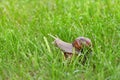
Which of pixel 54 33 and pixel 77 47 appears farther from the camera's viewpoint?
→ pixel 54 33

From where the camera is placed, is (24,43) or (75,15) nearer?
(24,43)

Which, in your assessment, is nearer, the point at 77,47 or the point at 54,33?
the point at 77,47

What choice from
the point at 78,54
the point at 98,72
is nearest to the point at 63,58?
the point at 78,54

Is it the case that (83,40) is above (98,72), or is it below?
above

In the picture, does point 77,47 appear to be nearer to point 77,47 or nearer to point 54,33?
point 77,47

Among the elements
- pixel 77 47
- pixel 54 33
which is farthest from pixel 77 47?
pixel 54 33

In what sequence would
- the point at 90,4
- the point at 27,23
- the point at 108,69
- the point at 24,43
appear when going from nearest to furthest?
the point at 108,69 < the point at 24,43 < the point at 27,23 < the point at 90,4

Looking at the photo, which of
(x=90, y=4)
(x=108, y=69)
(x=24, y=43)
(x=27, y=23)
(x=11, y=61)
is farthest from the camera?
(x=90, y=4)

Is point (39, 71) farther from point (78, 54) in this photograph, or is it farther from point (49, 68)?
point (78, 54)
